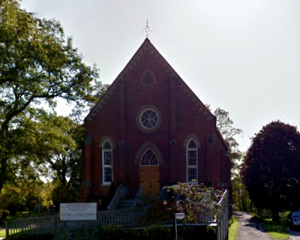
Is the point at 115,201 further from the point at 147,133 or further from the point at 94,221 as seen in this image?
the point at 147,133

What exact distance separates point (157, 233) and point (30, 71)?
1051 cm

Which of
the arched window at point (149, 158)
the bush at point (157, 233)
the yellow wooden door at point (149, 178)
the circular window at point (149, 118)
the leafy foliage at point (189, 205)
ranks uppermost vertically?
the circular window at point (149, 118)

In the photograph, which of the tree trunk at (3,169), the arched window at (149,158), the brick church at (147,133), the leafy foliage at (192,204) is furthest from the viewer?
the arched window at (149,158)

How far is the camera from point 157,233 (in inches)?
725

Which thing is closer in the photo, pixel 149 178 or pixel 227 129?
pixel 149 178

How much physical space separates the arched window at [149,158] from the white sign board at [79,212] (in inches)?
326

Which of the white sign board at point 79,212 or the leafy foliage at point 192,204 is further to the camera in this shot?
the white sign board at point 79,212

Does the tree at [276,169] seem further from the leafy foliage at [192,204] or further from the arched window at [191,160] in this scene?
the leafy foliage at [192,204]

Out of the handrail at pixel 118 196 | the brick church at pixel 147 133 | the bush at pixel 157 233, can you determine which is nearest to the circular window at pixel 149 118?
the brick church at pixel 147 133

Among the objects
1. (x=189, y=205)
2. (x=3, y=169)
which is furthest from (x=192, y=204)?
(x=3, y=169)

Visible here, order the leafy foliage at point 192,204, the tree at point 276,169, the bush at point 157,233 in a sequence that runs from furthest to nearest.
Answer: the tree at point 276,169
the bush at point 157,233
the leafy foliage at point 192,204

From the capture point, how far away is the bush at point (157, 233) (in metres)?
18.4

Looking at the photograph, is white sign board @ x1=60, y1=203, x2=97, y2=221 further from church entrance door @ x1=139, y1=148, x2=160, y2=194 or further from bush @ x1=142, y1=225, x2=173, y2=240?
church entrance door @ x1=139, y1=148, x2=160, y2=194

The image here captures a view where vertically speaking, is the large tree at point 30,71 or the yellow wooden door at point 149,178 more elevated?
the large tree at point 30,71
